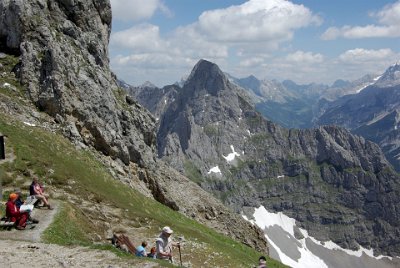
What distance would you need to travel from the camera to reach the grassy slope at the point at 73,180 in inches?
1382

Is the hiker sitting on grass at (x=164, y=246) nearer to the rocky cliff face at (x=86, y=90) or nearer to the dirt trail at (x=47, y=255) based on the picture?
the dirt trail at (x=47, y=255)

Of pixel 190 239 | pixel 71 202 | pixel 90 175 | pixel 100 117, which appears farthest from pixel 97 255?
pixel 100 117

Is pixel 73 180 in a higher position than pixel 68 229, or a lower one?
higher

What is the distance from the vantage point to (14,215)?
1237 inches

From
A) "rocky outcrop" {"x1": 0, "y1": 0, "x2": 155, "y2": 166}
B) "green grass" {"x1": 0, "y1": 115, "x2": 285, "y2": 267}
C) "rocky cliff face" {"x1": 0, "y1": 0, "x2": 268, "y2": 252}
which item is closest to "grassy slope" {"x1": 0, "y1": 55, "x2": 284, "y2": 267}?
"green grass" {"x1": 0, "y1": 115, "x2": 285, "y2": 267}

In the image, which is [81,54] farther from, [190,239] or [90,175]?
[190,239]

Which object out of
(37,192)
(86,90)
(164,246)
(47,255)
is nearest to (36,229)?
(37,192)

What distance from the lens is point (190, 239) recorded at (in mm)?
44531

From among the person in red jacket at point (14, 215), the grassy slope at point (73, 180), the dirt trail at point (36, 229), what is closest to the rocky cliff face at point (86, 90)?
the grassy slope at point (73, 180)

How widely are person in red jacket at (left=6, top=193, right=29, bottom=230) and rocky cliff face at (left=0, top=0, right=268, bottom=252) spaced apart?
3017cm

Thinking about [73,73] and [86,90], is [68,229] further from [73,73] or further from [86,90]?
[73,73]

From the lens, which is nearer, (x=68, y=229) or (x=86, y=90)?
(x=68, y=229)

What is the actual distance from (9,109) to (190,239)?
2952 cm

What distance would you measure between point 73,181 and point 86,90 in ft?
92.8
